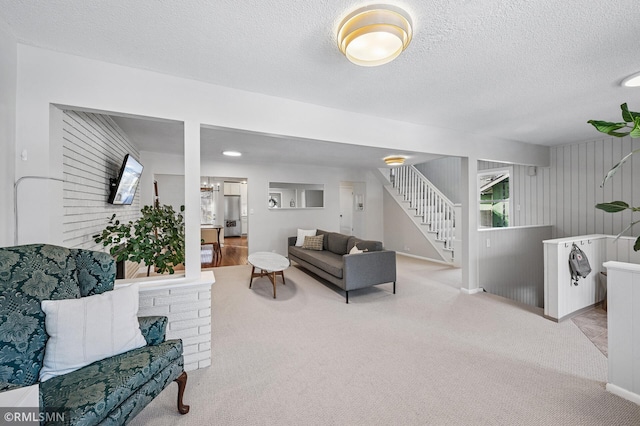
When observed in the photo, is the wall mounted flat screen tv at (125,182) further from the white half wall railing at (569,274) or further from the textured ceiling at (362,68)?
the white half wall railing at (569,274)

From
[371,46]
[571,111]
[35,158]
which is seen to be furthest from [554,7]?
[35,158]

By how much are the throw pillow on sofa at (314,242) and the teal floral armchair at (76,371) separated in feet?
13.1

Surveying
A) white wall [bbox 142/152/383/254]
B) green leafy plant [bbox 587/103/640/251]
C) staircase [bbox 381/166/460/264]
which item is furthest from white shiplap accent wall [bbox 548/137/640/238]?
white wall [bbox 142/152/383/254]

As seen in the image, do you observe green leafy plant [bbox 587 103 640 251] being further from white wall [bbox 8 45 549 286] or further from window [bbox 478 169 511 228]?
window [bbox 478 169 511 228]

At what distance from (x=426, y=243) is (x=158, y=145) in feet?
19.9

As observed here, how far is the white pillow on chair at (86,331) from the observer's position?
1.45 m

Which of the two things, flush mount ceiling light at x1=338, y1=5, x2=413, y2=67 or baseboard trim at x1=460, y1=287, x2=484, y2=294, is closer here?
flush mount ceiling light at x1=338, y1=5, x2=413, y2=67

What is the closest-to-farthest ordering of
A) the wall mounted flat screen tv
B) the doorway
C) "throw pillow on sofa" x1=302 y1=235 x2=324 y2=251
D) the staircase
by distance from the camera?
the wall mounted flat screen tv < "throw pillow on sofa" x1=302 y1=235 x2=324 y2=251 < the staircase < the doorway

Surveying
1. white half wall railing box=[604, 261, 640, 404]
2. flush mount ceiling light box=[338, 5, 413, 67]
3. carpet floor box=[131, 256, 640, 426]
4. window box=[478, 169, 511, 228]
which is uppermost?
flush mount ceiling light box=[338, 5, 413, 67]

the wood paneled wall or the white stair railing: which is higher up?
the white stair railing

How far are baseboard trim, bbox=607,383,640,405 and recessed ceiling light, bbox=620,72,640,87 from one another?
97.0 inches

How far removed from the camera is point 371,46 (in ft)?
Answer: 5.37

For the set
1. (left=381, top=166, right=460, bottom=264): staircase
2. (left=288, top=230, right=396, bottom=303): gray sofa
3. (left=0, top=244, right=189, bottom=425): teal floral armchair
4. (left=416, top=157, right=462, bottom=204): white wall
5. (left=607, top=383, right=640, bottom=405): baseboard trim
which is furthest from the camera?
(left=416, top=157, right=462, bottom=204): white wall

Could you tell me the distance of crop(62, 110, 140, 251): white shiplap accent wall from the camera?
2.33m
